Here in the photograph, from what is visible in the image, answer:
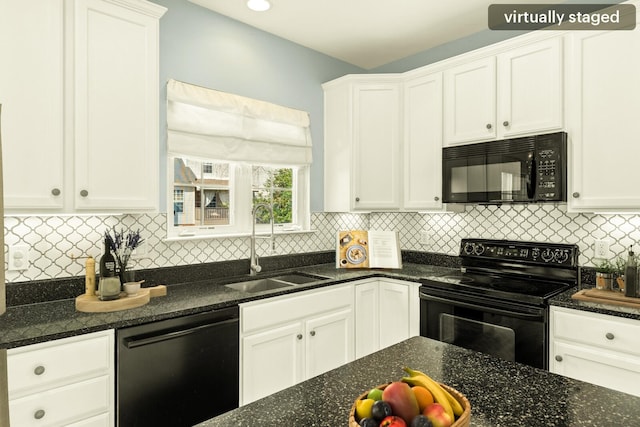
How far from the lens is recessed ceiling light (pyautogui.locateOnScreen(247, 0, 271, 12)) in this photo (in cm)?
262

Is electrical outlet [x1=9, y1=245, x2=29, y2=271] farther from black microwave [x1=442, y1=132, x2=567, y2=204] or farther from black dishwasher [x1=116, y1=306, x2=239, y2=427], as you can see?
black microwave [x1=442, y1=132, x2=567, y2=204]

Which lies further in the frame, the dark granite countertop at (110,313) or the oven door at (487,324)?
the oven door at (487,324)

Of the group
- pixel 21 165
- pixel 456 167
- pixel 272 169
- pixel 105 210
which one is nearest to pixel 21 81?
pixel 21 165

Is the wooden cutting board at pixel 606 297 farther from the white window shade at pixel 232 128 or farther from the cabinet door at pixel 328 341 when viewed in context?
the white window shade at pixel 232 128

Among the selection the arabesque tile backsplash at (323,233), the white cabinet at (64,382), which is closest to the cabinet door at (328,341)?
the arabesque tile backsplash at (323,233)

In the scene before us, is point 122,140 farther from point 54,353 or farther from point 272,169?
point 272,169

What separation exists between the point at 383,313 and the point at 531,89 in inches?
71.6

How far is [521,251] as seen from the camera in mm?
2781

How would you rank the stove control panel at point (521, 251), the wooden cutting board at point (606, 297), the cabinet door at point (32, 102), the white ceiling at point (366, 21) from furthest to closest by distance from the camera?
1. the white ceiling at point (366, 21)
2. the stove control panel at point (521, 251)
3. the wooden cutting board at point (606, 297)
4. the cabinet door at point (32, 102)

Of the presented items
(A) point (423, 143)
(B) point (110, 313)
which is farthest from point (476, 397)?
(A) point (423, 143)

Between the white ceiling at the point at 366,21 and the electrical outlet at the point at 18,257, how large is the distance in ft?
6.05

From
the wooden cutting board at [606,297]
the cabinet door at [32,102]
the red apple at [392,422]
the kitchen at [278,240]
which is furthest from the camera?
the kitchen at [278,240]

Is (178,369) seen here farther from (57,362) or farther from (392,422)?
(392,422)

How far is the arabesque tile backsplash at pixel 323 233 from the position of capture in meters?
2.06
